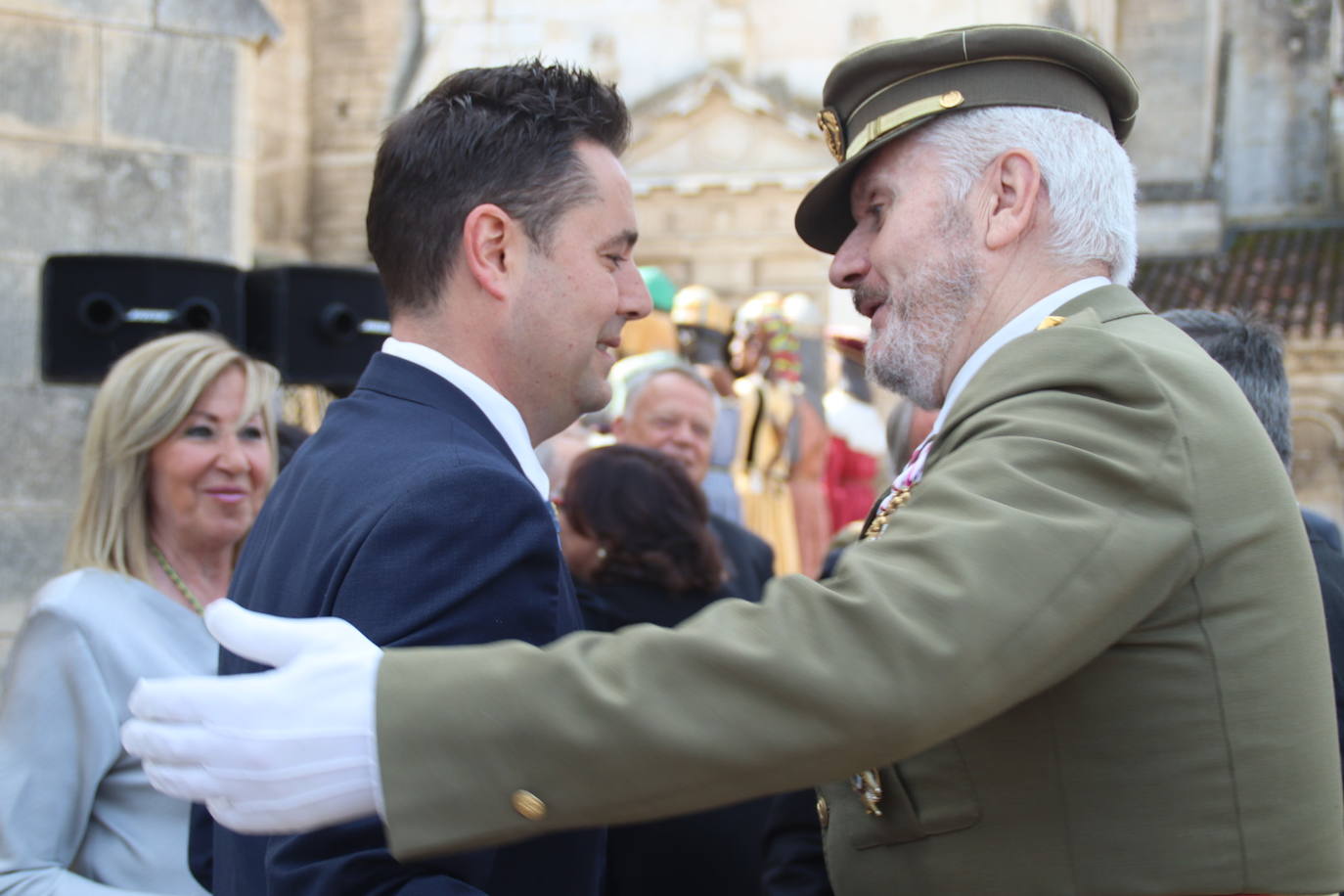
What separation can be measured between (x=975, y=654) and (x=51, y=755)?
68.1 inches

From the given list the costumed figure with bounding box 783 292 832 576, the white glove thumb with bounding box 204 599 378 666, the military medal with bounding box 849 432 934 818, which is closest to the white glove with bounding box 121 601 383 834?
the white glove thumb with bounding box 204 599 378 666

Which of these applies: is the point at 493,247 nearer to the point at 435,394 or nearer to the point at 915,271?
the point at 435,394

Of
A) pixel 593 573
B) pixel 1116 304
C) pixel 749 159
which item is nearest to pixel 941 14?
pixel 749 159

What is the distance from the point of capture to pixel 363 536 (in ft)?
5.08

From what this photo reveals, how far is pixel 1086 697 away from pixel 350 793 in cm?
66

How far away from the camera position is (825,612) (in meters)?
1.19

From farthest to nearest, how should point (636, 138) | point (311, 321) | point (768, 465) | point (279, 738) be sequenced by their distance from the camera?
1. point (636, 138)
2. point (768, 465)
3. point (311, 321)
4. point (279, 738)

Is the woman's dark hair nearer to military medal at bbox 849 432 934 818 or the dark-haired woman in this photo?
the dark-haired woman

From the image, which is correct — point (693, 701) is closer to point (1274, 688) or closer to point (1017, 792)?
point (1017, 792)

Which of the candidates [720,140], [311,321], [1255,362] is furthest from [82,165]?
[720,140]

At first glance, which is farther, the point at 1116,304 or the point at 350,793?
the point at 1116,304

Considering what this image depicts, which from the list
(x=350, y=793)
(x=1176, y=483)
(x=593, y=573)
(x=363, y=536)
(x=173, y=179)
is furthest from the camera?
(x=173, y=179)

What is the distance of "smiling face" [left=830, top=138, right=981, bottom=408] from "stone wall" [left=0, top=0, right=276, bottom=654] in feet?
11.0

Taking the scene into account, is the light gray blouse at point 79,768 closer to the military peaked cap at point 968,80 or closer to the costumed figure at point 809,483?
the military peaked cap at point 968,80
